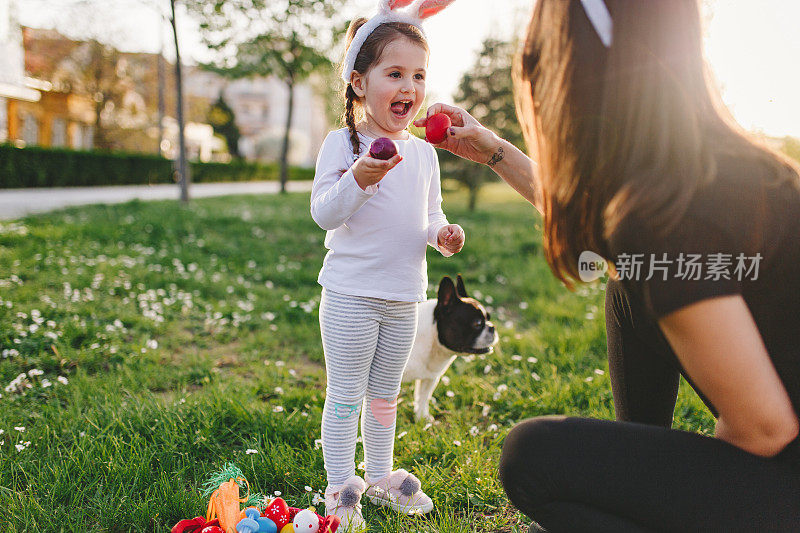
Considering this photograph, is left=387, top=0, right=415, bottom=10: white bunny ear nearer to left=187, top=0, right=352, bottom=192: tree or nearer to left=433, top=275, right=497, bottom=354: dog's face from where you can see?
left=433, top=275, right=497, bottom=354: dog's face

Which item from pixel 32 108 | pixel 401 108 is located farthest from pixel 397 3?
pixel 32 108

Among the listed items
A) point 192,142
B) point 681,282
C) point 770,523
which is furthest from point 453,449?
point 192,142

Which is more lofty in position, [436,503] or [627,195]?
[627,195]

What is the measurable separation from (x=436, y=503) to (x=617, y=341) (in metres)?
0.90

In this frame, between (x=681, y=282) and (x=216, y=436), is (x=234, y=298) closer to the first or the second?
(x=216, y=436)

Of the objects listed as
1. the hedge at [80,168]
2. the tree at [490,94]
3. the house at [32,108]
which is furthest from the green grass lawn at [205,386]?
the house at [32,108]

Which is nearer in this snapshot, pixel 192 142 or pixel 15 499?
A: pixel 15 499

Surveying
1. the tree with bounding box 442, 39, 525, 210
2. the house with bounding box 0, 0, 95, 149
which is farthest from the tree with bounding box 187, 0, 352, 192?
the house with bounding box 0, 0, 95, 149

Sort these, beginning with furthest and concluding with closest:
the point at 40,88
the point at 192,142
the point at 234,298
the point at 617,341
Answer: the point at 192,142
the point at 40,88
the point at 234,298
the point at 617,341

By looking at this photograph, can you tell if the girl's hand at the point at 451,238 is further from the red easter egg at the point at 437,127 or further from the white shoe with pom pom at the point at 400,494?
the white shoe with pom pom at the point at 400,494

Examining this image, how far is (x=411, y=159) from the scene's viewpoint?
2.07m

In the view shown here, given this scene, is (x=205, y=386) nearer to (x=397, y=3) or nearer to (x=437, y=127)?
(x=437, y=127)

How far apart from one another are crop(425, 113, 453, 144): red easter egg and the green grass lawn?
1294 mm

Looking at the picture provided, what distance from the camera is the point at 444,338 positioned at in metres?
2.85
